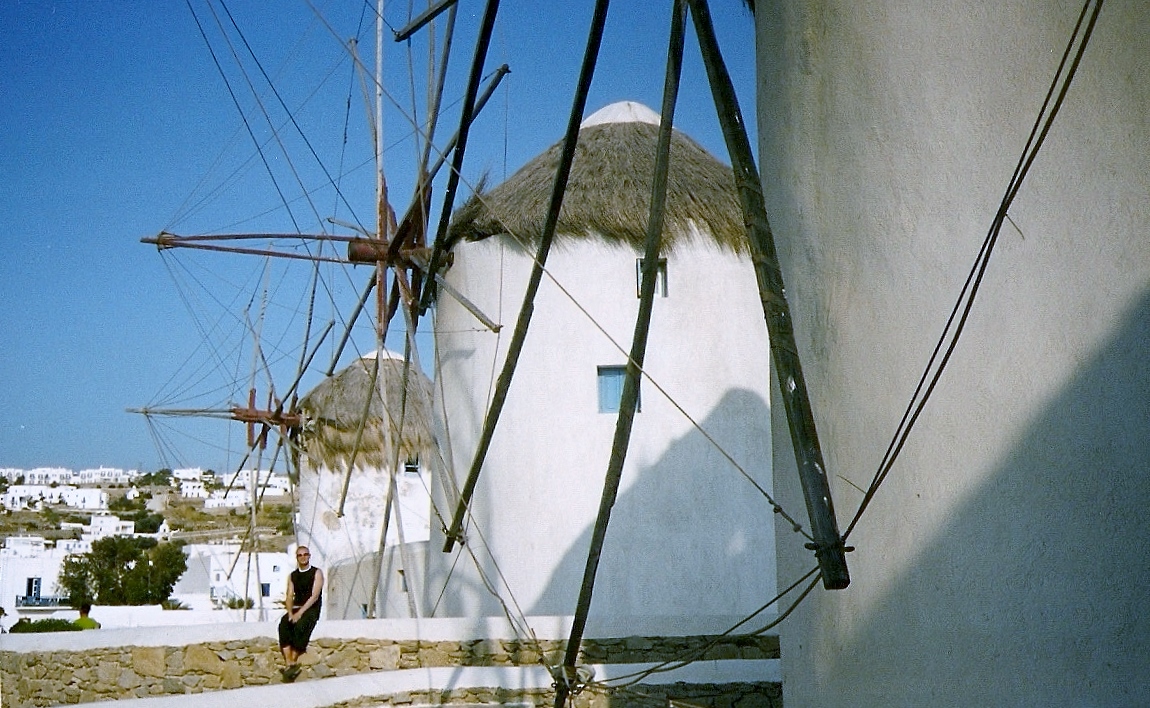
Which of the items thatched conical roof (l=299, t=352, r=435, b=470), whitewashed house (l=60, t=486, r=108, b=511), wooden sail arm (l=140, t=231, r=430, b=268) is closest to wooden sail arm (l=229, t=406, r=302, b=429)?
thatched conical roof (l=299, t=352, r=435, b=470)

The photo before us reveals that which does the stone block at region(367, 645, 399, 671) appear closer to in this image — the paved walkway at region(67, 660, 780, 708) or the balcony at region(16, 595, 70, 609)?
the paved walkway at region(67, 660, 780, 708)

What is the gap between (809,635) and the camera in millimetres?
5094

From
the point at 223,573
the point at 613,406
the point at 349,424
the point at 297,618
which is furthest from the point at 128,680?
the point at 223,573

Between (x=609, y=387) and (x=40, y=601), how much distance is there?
2597cm

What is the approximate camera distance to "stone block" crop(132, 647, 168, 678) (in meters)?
7.79

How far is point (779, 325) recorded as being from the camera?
4.41 m

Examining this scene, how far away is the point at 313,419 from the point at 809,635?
65.1 feet

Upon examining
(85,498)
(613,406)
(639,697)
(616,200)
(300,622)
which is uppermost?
(616,200)

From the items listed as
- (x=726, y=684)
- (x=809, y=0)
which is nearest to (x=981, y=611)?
(x=809, y=0)

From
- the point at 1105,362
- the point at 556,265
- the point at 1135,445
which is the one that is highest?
the point at 556,265

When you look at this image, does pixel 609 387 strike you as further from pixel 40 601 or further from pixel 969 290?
pixel 40 601

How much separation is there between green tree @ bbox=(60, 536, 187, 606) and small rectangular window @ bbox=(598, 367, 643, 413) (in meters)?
27.6

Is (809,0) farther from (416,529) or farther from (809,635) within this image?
(416,529)

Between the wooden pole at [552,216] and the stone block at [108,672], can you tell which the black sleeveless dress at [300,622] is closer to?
the stone block at [108,672]
